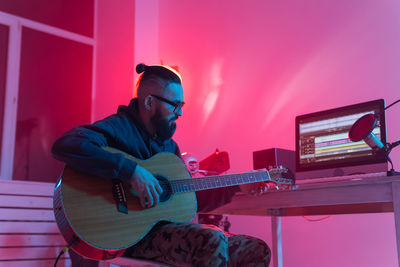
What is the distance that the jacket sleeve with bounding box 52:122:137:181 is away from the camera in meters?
1.48

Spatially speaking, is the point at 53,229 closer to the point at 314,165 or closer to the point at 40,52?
the point at 40,52

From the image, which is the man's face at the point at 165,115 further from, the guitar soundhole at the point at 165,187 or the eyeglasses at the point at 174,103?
the guitar soundhole at the point at 165,187

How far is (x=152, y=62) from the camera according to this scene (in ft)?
13.5

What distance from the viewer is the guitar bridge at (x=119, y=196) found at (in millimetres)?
1521

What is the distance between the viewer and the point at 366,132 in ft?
5.90

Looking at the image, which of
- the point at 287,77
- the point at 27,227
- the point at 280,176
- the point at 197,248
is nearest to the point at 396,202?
the point at 280,176

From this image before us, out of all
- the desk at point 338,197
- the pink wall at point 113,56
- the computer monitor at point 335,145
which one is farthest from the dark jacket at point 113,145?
the pink wall at point 113,56

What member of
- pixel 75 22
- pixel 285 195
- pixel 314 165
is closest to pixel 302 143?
pixel 314 165

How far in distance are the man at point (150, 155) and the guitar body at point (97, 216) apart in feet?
0.13

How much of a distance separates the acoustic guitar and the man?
0.04 m

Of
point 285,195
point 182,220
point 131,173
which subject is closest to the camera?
point 131,173

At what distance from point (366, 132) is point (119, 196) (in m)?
1.03

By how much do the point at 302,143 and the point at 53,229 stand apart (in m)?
2.26

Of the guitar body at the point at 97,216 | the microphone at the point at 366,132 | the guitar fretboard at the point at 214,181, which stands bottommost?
the guitar body at the point at 97,216
